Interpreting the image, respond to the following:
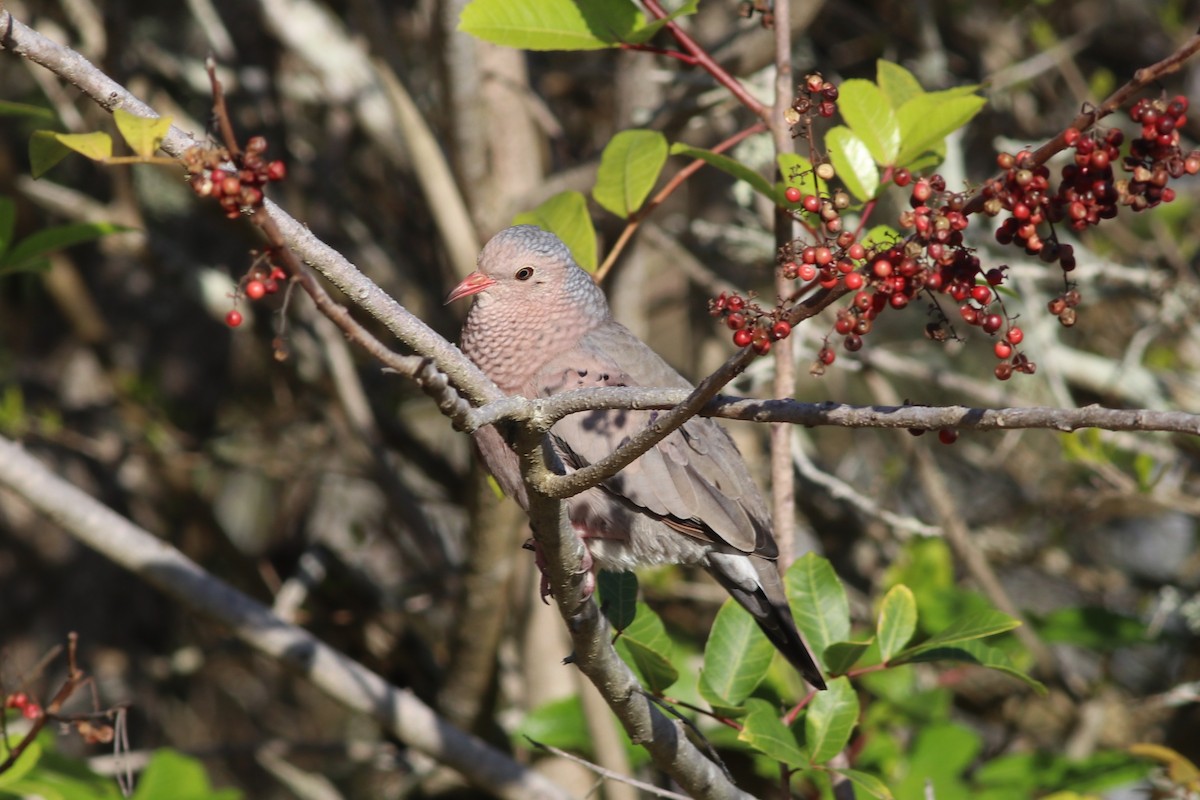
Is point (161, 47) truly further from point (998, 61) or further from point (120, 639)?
point (998, 61)

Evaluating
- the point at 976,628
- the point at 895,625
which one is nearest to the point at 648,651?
the point at 895,625

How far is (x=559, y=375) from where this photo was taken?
2.89m

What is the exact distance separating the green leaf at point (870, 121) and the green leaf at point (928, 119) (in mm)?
21

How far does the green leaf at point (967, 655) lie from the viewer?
224 centimetres

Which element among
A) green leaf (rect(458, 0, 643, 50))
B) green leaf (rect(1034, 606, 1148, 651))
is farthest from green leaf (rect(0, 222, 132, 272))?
green leaf (rect(1034, 606, 1148, 651))

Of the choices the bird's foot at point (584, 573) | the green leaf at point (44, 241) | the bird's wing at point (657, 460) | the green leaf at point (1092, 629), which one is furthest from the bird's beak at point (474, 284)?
the green leaf at point (1092, 629)

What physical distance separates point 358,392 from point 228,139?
10.7ft

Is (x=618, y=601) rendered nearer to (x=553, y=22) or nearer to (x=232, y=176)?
(x=553, y=22)

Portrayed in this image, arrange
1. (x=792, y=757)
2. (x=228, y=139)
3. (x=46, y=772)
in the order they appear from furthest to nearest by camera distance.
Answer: (x=46, y=772) → (x=792, y=757) → (x=228, y=139)

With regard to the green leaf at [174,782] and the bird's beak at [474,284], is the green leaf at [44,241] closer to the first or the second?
the bird's beak at [474,284]

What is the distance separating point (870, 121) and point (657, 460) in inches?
39.3

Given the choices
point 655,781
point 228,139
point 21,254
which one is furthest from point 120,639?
point 228,139

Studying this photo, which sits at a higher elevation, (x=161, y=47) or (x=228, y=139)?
(x=161, y=47)

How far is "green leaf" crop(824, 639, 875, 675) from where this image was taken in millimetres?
2236
